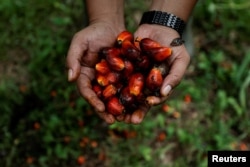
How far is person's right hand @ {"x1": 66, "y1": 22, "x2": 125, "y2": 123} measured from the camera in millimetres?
1909

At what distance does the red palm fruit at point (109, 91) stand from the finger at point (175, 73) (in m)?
0.25

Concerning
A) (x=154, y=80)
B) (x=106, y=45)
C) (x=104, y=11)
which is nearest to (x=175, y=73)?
(x=154, y=80)

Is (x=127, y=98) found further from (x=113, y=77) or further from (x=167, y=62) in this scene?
(x=167, y=62)

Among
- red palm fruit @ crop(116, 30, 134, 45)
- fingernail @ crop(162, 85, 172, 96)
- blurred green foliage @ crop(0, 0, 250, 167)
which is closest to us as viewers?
fingernail @ crop(162, 85, 172, 96)

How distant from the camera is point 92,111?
2.70 metres

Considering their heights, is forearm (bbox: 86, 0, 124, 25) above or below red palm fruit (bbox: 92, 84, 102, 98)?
above

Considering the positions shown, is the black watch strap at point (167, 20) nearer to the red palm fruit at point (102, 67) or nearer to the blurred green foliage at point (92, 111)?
the red palm fruit at point (102, 67)

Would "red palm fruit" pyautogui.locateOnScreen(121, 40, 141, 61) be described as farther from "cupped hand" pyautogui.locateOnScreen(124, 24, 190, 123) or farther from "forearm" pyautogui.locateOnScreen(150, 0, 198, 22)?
"forearm" pyautogui.locateOnScreen(150, 0, 198, 22)

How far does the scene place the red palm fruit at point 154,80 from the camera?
1.92 meters

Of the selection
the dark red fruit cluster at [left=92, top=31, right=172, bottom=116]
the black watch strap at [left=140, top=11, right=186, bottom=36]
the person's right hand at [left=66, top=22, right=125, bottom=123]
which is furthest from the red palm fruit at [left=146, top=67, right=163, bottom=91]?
the black watch strap at [left=140, top=11, right=186, bottom=36]

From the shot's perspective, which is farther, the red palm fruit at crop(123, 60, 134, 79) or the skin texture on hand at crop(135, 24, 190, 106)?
the red palm fruit at crop(123, 60, 134, 79)

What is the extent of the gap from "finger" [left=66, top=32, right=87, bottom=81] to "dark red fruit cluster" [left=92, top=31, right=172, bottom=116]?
0.11m

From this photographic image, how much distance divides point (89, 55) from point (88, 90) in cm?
23

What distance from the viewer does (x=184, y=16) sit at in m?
2.25
